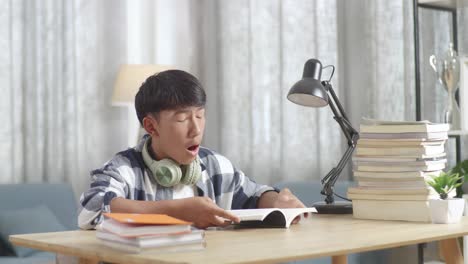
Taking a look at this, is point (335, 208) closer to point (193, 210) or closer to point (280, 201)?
point (280, 201)

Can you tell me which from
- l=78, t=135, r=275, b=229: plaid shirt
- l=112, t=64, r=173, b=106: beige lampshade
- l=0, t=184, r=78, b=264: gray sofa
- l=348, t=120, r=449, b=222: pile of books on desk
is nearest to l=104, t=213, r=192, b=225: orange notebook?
l=78, t=135, r=275, b=229: plaid shirt

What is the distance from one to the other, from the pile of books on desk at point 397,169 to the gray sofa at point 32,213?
170cm

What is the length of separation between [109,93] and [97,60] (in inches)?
7.6

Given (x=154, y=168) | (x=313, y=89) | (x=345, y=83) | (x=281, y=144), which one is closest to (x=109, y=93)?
(x=281, y=144)

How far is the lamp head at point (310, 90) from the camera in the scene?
8.07 feet

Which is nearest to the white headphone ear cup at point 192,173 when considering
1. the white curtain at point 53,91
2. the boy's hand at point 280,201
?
the boy's hand at point 280,201

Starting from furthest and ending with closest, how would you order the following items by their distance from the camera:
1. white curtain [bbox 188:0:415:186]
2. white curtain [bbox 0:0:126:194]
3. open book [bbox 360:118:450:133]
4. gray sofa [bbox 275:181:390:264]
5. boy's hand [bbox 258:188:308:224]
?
white curtain [bbox 0:0:126:194]
white curtain [bbox 188:0:415:186]
gray sofa [bbox 275:181:390:264]
open book [bbox 360:118:450:133]
boy's hand [bbox 258:188:308:224]

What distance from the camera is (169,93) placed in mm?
2021

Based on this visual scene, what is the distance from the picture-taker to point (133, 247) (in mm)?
1545

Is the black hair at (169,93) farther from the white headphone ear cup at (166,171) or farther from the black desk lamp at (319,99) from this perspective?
the black desk lamp at (319,99)

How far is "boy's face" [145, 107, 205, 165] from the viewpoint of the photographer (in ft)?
6.56

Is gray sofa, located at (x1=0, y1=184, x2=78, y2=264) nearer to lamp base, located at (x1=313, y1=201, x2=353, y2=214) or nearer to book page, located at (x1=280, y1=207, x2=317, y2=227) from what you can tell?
lamp base, located at (x1=313, y1=201, x2=353, y2=214)

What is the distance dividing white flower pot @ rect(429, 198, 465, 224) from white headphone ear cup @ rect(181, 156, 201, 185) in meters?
0.61

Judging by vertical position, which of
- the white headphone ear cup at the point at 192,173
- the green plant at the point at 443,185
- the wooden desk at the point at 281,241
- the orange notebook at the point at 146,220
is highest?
the white headphone ear cup at the point at 192,173
